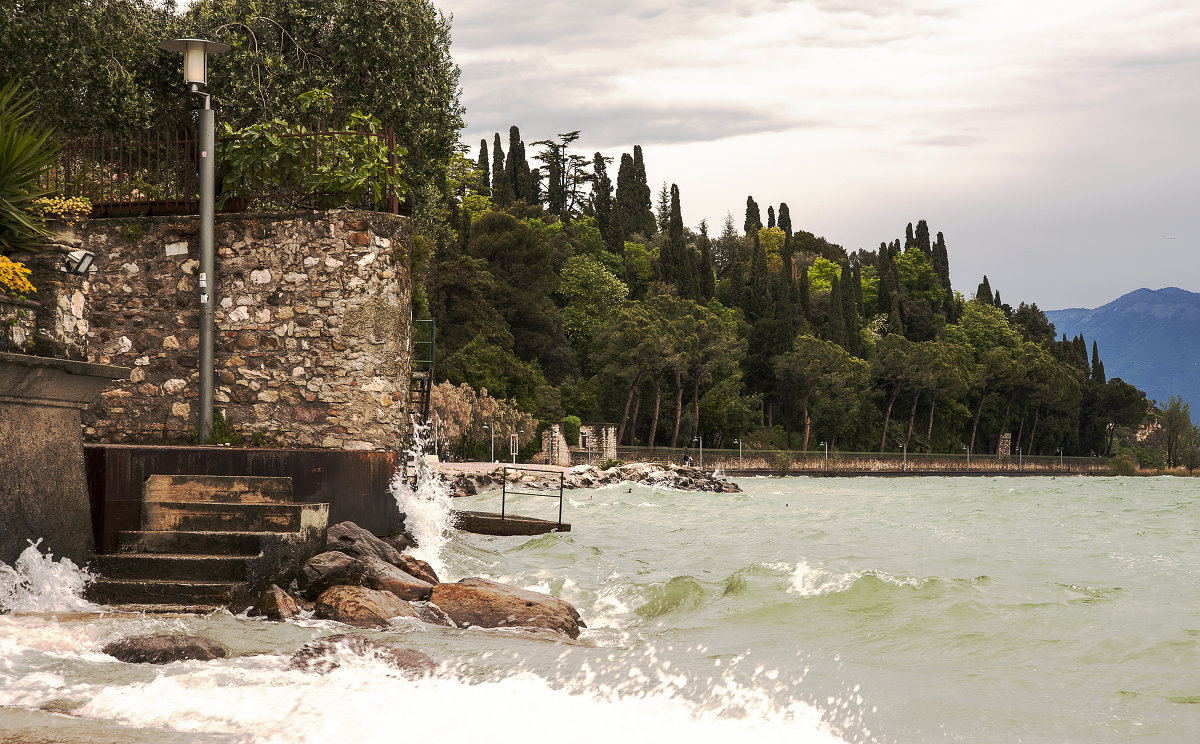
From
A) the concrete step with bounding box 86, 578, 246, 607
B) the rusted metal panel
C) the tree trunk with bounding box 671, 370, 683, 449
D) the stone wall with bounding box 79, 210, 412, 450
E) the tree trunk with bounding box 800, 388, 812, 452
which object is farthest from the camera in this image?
the tree trunk with bounding box 800, 388, 812, 452

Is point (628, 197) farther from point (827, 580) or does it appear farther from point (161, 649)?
point (161, 649)

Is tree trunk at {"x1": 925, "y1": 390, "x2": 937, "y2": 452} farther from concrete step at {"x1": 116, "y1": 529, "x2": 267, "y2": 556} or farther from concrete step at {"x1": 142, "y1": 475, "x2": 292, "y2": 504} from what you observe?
concrete step at {"x1": 116, "y1": 529, "x2": 267, "y2": 556}

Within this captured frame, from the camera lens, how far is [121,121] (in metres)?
19.8

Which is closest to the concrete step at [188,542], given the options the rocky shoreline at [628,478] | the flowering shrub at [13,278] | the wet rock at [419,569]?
the wet rock at [419,569]

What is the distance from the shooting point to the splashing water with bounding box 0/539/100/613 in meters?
8.65

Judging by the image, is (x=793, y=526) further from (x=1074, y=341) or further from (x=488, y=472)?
(x=1074, y=341)

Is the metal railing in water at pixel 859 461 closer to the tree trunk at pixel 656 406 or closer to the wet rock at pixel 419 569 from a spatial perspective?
the tree trunk at pixel 656 406

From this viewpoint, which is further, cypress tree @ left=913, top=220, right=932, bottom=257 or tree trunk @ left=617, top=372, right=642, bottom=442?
cypress tree @ left=913, top=220, right=932, bottom=257

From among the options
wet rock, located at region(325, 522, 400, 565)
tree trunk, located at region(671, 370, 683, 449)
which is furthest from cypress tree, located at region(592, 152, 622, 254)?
wet rock, located at region(325, 522, 400, 565)

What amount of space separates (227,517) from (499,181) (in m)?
89.6

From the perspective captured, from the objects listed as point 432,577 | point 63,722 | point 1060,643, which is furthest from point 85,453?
point 1060,643

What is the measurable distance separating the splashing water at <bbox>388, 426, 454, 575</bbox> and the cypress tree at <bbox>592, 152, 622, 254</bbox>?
93843 millimetres

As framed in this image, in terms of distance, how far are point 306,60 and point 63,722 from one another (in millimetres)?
17204

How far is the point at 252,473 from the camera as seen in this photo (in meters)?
11.7
